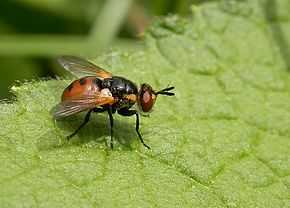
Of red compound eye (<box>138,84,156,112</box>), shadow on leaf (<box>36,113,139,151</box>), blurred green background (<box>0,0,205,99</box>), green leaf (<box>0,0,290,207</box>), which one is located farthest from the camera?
blurred green background (<box>0,0,205,99</box>)

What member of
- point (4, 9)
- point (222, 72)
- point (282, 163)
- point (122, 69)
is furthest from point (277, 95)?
point (4, 9)

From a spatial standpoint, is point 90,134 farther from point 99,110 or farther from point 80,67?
point 80,67

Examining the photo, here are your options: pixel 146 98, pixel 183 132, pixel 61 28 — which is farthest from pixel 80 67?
pixel 61 28

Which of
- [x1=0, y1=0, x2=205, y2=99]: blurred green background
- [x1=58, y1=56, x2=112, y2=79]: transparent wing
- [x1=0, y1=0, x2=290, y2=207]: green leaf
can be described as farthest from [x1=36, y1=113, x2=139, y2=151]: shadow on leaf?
[x1=0, y1=0, x2=205, y2=99]: blurred green background

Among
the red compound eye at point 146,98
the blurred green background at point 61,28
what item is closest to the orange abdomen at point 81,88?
the red compound eye at point 146,98

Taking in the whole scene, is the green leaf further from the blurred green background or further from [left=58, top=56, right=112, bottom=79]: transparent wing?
the blurred green background

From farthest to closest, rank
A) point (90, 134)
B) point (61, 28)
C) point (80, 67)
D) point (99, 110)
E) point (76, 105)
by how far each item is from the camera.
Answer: point (61, 28), point (80, 67), point (99, 110), point (90, 134), point (76, 105)
